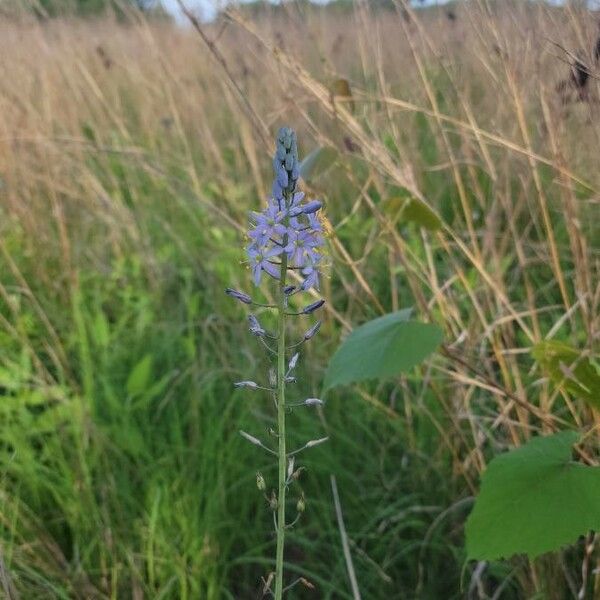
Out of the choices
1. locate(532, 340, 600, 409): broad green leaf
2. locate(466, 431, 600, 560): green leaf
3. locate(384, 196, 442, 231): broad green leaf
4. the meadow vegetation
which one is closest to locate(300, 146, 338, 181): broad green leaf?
the meadow vegetation

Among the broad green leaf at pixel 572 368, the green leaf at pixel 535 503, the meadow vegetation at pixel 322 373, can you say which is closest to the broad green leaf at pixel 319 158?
the meadow vegetation at pixel 322 373

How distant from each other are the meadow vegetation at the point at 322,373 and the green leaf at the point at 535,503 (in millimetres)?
134

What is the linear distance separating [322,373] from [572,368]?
1.11 m

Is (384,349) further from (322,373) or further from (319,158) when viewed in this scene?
(322,373)

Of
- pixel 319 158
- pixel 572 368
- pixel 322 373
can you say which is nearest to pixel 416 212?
→ pixel 319 158

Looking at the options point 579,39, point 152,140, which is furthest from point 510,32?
point 152,140

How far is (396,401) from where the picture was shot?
230cm

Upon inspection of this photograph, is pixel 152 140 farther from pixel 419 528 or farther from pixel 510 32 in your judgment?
pixel 419 528

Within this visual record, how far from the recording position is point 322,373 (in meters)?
2.26

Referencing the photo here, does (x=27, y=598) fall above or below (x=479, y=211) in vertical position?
below

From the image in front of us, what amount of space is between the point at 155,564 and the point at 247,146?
1440 millimetres

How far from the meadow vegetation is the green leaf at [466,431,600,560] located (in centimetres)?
13

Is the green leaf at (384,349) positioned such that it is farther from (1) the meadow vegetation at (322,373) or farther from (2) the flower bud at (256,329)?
(2) the flower bud at (256,329)

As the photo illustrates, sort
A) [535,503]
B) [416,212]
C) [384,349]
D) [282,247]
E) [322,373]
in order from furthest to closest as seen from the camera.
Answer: [322,373] < [416,212] < [384,349] < [535,503] < [282,247]
